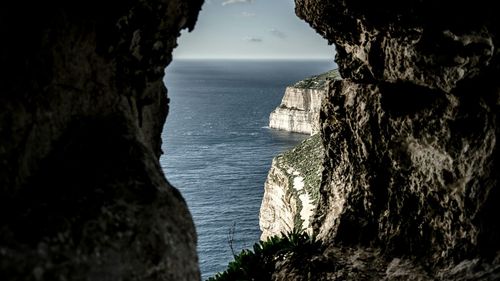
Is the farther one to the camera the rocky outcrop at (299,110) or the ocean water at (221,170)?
the rocky outcrop at (299,110)

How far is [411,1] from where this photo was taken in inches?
478

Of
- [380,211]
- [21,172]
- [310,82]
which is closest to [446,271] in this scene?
[380,211]

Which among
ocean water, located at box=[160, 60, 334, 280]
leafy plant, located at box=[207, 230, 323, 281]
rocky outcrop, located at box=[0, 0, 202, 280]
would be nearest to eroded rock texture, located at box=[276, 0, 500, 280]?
leafy plant, located at box=[207, 230, 323, 281]

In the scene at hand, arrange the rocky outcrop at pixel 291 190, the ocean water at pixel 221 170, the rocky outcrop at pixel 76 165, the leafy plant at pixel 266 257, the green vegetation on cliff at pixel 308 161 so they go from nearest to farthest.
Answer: the rocky outcrop at pixel 76 165 < the leafy plant at pixel 266 257 < the rocky outcrop at pixel 291 190 < the green vegetation on cliff at pixel 308 161 < the ocean water at pixel 221 170

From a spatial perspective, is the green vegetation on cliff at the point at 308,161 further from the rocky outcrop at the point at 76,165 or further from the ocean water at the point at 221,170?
the rocky outcrop at the point at 76,165

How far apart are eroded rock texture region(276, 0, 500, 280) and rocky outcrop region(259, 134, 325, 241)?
4073 cm

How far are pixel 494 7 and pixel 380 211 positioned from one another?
21.2 feet

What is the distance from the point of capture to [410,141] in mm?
14047

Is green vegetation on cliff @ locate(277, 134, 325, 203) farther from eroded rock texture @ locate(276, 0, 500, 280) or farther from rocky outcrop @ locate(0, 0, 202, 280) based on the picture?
rocky outcrop @ locate(0, 0, 202, 280)

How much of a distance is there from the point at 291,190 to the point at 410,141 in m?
49.9

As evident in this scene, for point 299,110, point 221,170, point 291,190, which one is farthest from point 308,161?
point 299,110

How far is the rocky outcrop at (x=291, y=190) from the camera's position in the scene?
59969mm

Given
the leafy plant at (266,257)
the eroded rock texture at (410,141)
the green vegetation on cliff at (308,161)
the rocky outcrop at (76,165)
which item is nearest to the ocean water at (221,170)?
the green vegetation on cliff at (308,161)

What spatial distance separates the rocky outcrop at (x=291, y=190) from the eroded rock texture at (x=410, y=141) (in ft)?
134
